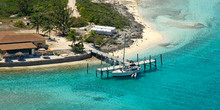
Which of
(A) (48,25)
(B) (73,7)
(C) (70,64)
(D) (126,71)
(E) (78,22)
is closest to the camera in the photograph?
(D) (126,71)

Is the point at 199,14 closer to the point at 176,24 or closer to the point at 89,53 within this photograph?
the point at 176,24

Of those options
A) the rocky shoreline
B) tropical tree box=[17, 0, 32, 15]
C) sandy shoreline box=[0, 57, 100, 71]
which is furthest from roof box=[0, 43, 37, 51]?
tropical tree box=[17, 0, 32, 15]

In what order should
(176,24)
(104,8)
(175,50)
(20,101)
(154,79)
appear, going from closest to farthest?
(20,101)
(154,79)
(175,50)
(176,24)
(104,8)

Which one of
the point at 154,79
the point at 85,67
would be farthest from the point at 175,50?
the point at 85,67

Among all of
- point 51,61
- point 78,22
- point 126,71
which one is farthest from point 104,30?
point 126,71

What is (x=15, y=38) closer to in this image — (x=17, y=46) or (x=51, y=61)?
(x=17, y=46)

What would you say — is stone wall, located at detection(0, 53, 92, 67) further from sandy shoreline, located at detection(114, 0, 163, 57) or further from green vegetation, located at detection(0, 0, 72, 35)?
green vegetation, located at detection(0, 0, 72, 35)
